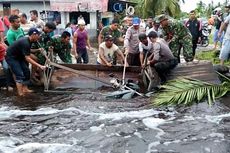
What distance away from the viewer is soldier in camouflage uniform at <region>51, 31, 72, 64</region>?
1039cm

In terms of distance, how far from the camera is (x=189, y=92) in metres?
8.26

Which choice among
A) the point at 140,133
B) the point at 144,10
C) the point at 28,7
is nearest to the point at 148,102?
the point at 140,133

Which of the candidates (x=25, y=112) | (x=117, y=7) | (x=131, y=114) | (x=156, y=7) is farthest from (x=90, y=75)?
(x=117, y=7)

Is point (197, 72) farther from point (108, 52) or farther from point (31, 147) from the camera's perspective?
point (31, 147)

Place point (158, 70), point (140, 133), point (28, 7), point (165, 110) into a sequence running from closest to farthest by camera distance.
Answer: point (140, 133) < point (165, 110) < point (158, 70) < point (28, 7)

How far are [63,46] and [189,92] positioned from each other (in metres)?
3.92

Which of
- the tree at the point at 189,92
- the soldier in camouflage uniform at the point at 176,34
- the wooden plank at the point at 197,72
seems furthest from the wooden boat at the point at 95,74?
the soldier in camouflage uniform at the point at 176,34

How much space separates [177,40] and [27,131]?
17.1 feet

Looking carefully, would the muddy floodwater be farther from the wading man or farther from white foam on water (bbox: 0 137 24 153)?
the wading man

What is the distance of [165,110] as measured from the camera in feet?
26.2

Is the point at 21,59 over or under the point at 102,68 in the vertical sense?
over

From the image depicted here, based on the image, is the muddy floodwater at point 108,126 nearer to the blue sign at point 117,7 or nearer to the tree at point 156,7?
the tree at point 156,7

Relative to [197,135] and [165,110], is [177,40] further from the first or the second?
[197,135]

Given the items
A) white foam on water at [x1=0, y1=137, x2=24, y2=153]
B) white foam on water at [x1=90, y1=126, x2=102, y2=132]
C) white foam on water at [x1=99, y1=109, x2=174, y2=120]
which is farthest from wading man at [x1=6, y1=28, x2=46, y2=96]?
white foam on water at [x1=0, y1=137, x2=24, y2=153]
